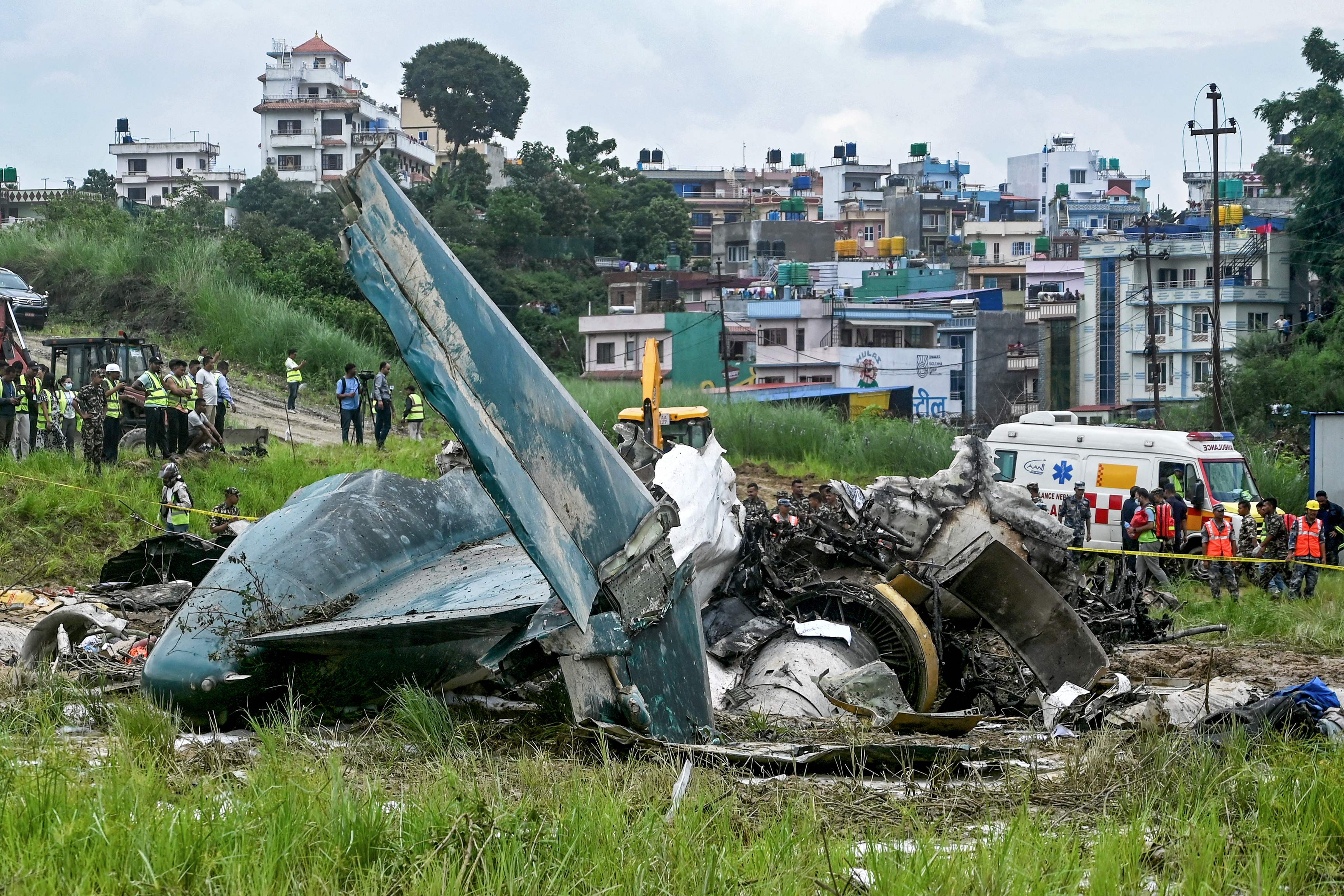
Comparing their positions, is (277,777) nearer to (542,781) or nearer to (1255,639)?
(542,781)

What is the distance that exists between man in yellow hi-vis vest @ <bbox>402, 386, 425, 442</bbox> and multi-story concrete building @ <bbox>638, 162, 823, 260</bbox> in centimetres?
7037

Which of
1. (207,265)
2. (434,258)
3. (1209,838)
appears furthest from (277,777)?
(207,265)

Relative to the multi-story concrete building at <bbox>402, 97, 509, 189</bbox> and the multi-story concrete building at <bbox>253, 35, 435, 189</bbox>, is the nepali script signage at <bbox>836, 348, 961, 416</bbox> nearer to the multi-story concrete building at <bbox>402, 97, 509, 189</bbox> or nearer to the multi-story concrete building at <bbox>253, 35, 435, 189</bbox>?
the multi-story concrete building at <bbox>402, 97, 509, 189</bbox>

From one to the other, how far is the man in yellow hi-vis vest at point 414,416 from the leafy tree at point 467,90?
62.5m

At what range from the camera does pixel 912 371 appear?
56250 millimetres

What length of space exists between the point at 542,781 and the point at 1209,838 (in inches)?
95.7

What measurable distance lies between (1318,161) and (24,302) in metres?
44.2

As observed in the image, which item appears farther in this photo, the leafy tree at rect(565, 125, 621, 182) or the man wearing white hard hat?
the leafy tree at rect(565, 125, 621, 182)

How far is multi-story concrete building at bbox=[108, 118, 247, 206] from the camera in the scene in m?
99.9

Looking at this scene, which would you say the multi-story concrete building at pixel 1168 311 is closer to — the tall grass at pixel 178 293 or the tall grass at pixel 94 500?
the tall grass at pixel 178 293

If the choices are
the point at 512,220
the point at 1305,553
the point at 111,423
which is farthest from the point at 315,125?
the point at 1305,553

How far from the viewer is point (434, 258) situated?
5.86 metres

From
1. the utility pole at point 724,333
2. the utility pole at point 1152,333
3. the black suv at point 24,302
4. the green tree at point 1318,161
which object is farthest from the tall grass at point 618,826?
the green tree at point 1318,161

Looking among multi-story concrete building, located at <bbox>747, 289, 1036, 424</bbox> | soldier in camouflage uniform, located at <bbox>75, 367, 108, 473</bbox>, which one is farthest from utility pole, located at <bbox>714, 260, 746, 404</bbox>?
soldier in camouflage uniform, located at <bbox>75, 367, 108, 473</bbox>
